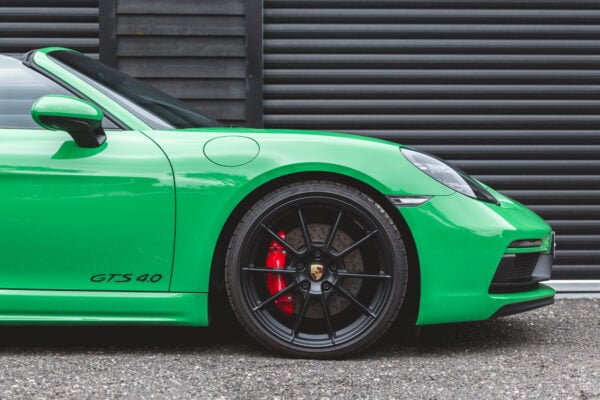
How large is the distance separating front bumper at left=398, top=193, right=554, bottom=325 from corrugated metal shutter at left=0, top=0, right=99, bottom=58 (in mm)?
3426

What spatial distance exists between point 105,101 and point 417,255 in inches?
A: 57.6

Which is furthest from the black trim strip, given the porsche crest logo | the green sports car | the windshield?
the windshield

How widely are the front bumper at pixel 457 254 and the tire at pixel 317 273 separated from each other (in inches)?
4.1

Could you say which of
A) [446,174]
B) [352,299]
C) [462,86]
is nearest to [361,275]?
[352,299]

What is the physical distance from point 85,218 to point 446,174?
1.51m

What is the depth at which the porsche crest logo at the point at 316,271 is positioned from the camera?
3.20 metres

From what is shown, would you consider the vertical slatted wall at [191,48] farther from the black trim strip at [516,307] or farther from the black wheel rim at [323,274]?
the black trim strip at [516,307]

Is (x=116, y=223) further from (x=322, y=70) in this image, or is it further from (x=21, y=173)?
(x=322, y=70)

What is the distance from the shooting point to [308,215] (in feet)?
10.7

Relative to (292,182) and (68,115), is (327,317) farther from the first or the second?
(68,115)

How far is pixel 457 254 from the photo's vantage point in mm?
3178

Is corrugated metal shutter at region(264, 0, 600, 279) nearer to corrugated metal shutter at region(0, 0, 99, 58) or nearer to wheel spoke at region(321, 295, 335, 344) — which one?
corrugated metal shutter at region(0, 0, 99, 58)

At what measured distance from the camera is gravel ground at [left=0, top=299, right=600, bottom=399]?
2770 millimetres

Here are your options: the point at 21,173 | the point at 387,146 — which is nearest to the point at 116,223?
the point at 21,173
